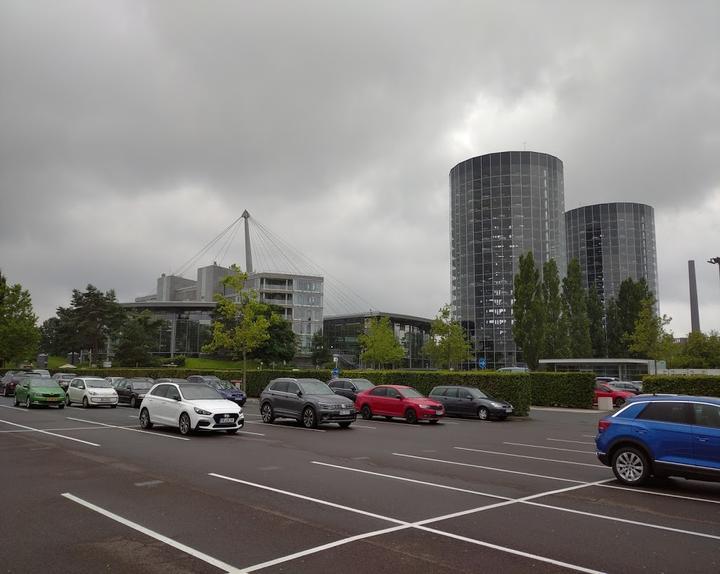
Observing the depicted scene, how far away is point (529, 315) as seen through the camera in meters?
60.8

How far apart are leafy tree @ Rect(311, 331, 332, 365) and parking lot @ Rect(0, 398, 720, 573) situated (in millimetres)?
83622

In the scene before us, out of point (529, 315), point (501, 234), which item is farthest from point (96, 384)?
point (501, 234)

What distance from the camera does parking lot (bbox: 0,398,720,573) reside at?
227 inches

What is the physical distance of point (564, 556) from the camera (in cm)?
591

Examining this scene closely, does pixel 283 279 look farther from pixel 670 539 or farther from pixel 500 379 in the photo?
pixel 670 539

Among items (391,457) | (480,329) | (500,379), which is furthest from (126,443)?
(480,329)

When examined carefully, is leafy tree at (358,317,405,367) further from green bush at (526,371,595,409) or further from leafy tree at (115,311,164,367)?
leafy tree at (115,311,164,367)

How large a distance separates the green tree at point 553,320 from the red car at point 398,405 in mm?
40577

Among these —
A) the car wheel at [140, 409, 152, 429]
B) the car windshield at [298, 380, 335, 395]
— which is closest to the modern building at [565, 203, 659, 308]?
the car windshield at [298, 380, 335, 395]

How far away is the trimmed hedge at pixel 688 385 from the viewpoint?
81.4ft

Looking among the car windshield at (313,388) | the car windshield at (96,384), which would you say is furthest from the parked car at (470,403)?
the car windshield at (96,384)

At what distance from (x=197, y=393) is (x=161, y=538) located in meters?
11.6

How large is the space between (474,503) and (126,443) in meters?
9.89

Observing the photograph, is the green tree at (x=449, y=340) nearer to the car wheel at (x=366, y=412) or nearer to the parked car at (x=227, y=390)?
the parked car at (x=227, y=390)
